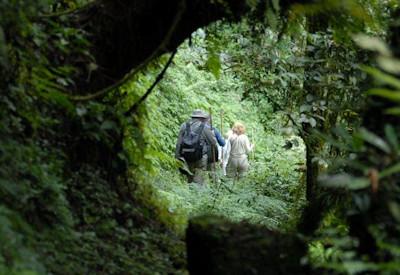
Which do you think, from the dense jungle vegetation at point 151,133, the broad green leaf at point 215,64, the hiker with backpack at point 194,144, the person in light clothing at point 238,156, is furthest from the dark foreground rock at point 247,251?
the person in light clothing at point 238,156

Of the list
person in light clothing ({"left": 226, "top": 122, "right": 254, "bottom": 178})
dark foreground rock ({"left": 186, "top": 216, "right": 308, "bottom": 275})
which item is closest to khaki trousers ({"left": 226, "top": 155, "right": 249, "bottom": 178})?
person in light clothing ({"left": 226, "top": 122, "right": 254, "bottom": 178})

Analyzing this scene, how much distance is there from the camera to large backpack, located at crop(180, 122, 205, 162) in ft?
43.3

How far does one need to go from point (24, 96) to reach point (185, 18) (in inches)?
62.1

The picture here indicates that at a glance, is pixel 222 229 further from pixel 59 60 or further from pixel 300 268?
pixel 59 60

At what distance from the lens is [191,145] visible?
43.2 feet

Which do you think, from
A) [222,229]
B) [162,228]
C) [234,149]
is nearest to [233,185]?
[234,149]

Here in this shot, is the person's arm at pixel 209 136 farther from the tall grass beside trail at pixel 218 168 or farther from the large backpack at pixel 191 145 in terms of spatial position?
the tall grass beside trail at pixel 218 168

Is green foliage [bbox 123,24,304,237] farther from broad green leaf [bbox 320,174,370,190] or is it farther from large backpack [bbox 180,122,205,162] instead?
broad green leaf [bbox 320,174,370,190]

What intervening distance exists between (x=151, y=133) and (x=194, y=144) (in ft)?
19.7

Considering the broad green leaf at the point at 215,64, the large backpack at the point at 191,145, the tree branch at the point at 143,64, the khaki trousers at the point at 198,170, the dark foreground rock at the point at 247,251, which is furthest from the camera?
the khaki trousers at the point at 198,170

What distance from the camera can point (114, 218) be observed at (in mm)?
5539

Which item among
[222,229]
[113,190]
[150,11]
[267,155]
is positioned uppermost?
[150,11]

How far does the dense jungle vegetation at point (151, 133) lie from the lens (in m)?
3.51

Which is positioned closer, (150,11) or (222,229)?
(222,229)
